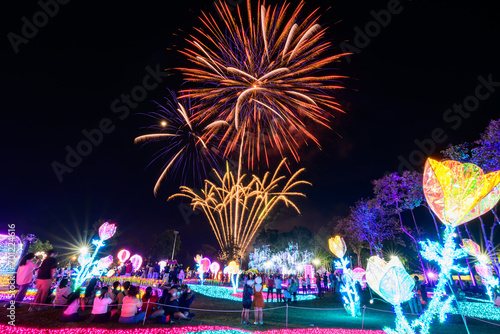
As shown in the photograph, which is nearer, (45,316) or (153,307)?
(45,316)

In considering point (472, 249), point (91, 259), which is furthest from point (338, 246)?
point (91, 259)

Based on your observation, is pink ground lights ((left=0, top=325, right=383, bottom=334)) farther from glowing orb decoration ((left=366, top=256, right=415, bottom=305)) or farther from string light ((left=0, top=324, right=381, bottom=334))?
glowing orb decoration ((left=366, top=256, right=415, bottom=305))

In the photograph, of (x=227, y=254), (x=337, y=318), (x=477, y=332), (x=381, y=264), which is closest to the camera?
(x=381, y=264)

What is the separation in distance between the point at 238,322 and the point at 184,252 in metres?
75.0

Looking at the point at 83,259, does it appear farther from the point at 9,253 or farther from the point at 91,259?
the point at 9,253

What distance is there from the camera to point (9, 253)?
12.3 metres

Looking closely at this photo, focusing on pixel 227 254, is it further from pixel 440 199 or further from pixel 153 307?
pixel 440 199

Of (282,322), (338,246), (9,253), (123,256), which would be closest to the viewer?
(282,322)

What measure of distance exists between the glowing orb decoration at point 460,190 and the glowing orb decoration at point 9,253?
708 inches

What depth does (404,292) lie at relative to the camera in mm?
6762

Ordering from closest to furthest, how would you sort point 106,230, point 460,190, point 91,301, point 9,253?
point 460,190 → point 91,301 → point 9,253 → point 106,230

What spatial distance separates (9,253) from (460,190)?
19.1 meters

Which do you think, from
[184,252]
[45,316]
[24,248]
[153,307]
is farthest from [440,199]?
[184,252]

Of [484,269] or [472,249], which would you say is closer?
[484,269]
